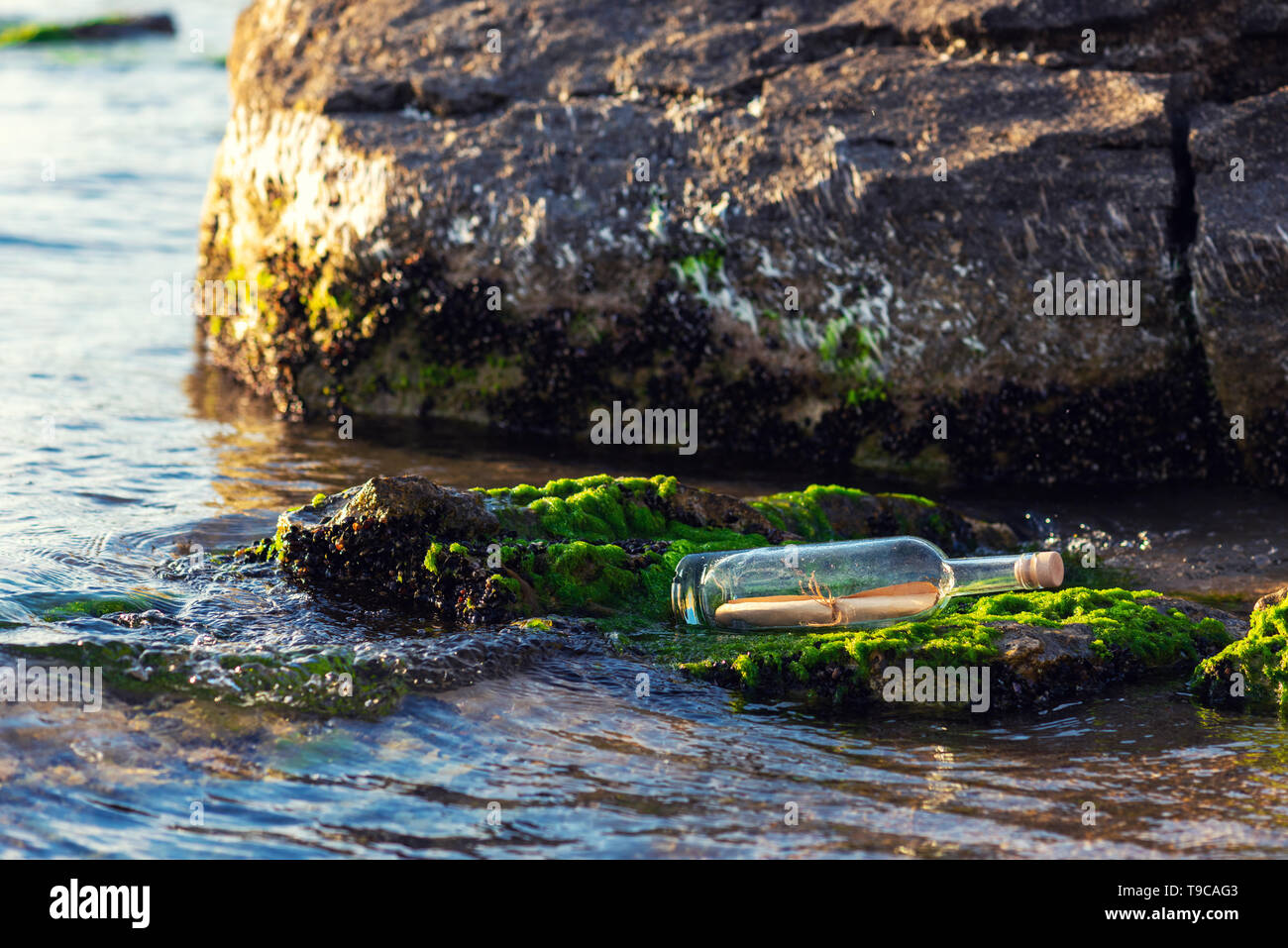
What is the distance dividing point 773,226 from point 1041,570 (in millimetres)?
4018

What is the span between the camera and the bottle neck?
18.5 ft

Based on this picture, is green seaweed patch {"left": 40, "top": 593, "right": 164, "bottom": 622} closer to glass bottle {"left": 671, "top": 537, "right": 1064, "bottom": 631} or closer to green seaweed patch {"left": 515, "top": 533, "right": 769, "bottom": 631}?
green seaweed patch {"left": 515, "top": 533, "right": 769, "bottom": 631}

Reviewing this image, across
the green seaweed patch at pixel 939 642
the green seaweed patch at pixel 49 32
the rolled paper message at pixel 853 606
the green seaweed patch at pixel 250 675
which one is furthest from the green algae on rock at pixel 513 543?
the green seaweed patch at pixel 49 32

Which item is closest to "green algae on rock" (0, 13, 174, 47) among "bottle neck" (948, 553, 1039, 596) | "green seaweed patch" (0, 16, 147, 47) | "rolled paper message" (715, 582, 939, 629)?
"green seaweed patch" (0, 16, 147, 47)

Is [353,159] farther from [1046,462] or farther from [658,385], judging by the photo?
[1046,462]

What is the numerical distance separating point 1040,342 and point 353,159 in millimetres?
4957

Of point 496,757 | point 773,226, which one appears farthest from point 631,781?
point 773,226

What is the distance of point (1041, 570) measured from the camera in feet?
17.4

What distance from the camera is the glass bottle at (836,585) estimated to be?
5820 millimetres

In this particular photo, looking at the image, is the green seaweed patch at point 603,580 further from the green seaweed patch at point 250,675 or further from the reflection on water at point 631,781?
the green seaweed patch at point 250,675

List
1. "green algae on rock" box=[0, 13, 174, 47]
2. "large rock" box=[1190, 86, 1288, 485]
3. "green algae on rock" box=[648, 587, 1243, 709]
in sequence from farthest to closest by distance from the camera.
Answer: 1. "green algae on rock" box=[0, 13, 174, 47]
2. "large rock" box=[1190, 86, 1288, 485]
3. "green algae on rock" box=[648, 587, 1243, 709]

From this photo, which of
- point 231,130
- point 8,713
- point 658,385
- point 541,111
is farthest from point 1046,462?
point 231,130

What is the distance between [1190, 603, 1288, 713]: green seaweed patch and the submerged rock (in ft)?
0.78

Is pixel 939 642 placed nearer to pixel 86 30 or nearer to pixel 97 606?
pixel 97 606
